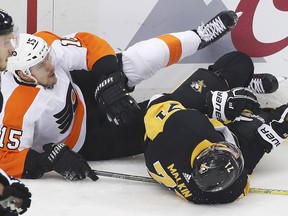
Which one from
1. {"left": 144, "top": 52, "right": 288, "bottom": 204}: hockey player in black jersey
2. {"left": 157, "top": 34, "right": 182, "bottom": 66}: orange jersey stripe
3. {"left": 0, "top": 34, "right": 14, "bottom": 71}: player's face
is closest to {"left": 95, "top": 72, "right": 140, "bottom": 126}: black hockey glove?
{"left": 144, "top": 52, "right": 288, "bottom": 204}: hockey player in black jersey

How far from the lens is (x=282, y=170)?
2.96m

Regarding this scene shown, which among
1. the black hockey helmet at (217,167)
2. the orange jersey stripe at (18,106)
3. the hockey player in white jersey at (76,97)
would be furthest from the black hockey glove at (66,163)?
the black hockey helmet at (217,167)

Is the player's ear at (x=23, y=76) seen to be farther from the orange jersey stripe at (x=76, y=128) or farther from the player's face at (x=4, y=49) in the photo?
the player's face at (x=4, y=49)

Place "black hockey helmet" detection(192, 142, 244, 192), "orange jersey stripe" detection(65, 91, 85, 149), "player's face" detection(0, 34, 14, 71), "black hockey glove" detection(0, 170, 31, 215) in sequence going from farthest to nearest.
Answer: "orange jersey stripe" detection(65, 91, 85, 149) → "black hockey helmet" detection(192, 142, 244, 192) → "black hockey glove" detection(0, 170, 31, 215) → "player's face" detection(0, 34, 14, 71)

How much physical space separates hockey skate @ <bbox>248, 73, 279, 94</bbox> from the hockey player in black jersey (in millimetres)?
241

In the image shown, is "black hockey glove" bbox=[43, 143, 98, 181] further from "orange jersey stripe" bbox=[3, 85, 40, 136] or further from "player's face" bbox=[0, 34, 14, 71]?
"player's face" bbox=[0, 34, 14, 71]

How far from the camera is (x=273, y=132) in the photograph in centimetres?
282

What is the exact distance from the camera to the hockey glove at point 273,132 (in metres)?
2.81

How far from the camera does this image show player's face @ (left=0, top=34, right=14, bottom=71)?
6.01ft

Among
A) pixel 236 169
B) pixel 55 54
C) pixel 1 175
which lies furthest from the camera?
pixel 55 54

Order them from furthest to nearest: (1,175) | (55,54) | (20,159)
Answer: (55,54), (20,159), (1,175)

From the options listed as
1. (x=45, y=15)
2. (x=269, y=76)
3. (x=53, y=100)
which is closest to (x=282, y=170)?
(x=269, y=76)

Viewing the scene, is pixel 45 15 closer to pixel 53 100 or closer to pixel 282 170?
pixel 53 100

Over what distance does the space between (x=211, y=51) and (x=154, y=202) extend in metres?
1.09
